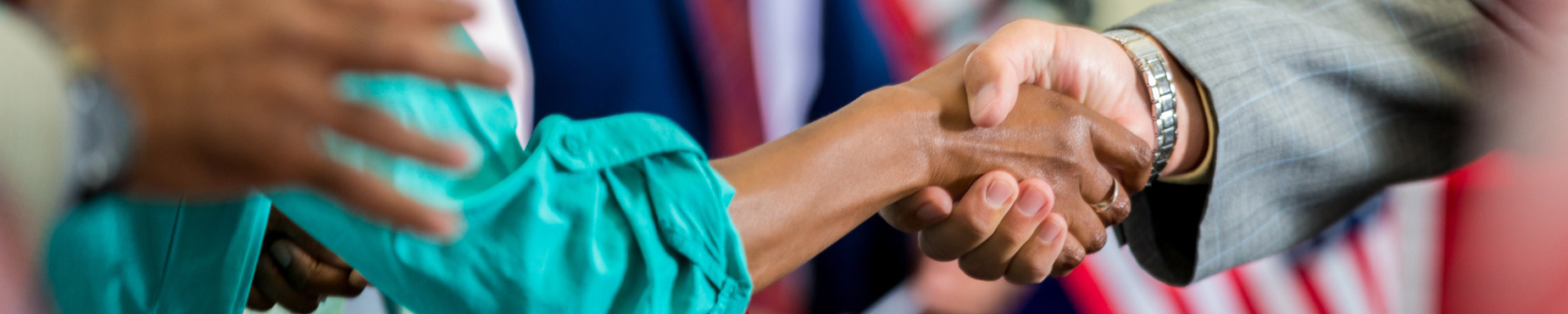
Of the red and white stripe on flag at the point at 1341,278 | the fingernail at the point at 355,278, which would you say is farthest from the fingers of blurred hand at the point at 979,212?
the red and white stripe on flag at the point at 1341,278

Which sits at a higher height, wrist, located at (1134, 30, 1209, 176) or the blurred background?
wrist, located at (1134, 30, 1209, 176)

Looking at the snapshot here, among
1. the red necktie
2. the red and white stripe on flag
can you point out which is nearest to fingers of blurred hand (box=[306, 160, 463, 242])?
the red necktie

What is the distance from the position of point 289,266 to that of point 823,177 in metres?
0.36

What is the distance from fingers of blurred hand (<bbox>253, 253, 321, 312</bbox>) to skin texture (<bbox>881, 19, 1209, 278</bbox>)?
43cm

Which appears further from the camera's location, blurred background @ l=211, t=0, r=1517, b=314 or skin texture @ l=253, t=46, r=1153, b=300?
blurred background @ l=211, t=0, r=1517, b=314

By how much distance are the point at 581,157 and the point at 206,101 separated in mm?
253

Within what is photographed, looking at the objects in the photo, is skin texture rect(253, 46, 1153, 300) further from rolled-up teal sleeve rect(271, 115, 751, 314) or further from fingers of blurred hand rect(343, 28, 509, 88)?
fingers of blurred hand rect(343, 28, 509, 88)

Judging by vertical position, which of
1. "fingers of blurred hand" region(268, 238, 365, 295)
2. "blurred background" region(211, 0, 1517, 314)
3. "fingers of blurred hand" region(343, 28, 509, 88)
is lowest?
"blurred background" region(211, 0, 1517, 314)

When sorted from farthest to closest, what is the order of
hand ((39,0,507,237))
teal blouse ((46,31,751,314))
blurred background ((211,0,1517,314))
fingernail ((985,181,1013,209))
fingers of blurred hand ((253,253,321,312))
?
1. blurred background ((211,0,1517,314))
2. fingernail ((985,181,1013,209))
3. fingers of blurred hand ((253,253,321,312))
4. teal blouse ((46,31,751,314))
5. hand ((39,0,507,237))

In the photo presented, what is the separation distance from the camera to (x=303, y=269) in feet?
A: 2.09

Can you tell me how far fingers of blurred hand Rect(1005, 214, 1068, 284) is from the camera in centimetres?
79

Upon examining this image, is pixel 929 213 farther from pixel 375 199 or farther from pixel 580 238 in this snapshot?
pixel 375 199

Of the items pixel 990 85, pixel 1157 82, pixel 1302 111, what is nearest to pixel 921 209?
pixel 990 85

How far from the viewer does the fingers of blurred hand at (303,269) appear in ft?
2.09
